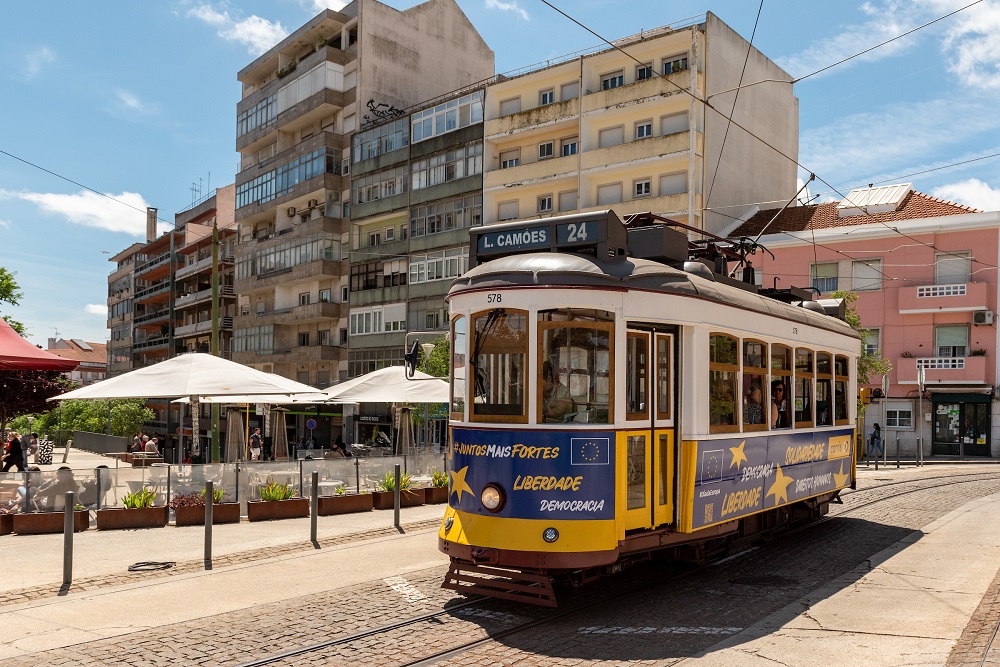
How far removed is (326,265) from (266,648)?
140 ft

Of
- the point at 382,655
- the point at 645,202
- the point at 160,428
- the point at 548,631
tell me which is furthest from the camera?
the point at 160,428

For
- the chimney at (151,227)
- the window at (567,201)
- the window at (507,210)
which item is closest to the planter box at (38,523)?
the window at (567,201)

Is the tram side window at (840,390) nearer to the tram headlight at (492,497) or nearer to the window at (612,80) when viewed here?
the tram headlight at (492,497)

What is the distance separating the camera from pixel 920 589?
9352 mm

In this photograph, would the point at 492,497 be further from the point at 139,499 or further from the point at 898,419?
the point at 898,419

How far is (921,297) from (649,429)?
107 feet

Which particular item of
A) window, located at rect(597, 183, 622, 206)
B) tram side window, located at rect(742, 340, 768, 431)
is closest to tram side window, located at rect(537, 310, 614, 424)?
tram side window, located at rect(742, 340, 768, 431)

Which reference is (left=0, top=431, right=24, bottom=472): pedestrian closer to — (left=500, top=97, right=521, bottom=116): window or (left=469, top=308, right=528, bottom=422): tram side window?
(left=469, top=308, right=528, bottom=422): tram side window

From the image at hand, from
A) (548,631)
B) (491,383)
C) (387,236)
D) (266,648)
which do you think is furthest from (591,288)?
(387,236)

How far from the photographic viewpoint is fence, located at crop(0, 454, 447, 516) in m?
13.6

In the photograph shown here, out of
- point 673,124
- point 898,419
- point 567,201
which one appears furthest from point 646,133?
point 898,419

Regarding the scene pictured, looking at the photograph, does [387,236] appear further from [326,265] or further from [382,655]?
[382,655]

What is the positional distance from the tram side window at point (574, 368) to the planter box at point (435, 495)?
9427 mm

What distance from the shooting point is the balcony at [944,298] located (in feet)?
117
